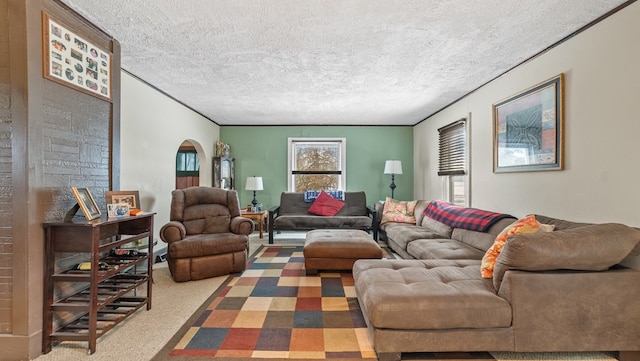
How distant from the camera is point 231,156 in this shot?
629 cm

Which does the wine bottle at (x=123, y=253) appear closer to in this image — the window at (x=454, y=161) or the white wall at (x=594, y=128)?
the white wall at (x=594, y=128)

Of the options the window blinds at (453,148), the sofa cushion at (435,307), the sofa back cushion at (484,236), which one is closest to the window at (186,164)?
the window blinds at (453,148)

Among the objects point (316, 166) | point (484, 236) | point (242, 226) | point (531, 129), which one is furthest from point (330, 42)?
point (316, 166)

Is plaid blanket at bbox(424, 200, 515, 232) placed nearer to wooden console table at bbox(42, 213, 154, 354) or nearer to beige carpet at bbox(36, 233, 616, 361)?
beige carpet at bbox(36, 233, 616, 361)

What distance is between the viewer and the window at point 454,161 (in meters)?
4.21

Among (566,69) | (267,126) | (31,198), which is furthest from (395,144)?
(31,198)

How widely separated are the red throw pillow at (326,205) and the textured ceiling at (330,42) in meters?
2.06

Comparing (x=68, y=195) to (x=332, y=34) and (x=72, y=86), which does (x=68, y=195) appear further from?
(x=332, y=34)

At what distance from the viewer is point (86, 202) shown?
80.7 inches

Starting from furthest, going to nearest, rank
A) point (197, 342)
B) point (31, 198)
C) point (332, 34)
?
point (332, 34) → point (197, 342) → point (31, 198)

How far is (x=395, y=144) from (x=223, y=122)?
3.59 meters

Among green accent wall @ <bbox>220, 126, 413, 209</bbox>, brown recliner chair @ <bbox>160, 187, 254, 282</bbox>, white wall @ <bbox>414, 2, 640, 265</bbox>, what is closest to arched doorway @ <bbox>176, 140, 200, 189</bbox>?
green accent wall @ <bbox>220, 126, 413, 209</bbox>

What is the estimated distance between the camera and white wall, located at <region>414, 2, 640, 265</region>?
1.93 meters

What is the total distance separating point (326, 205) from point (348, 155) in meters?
1.36
